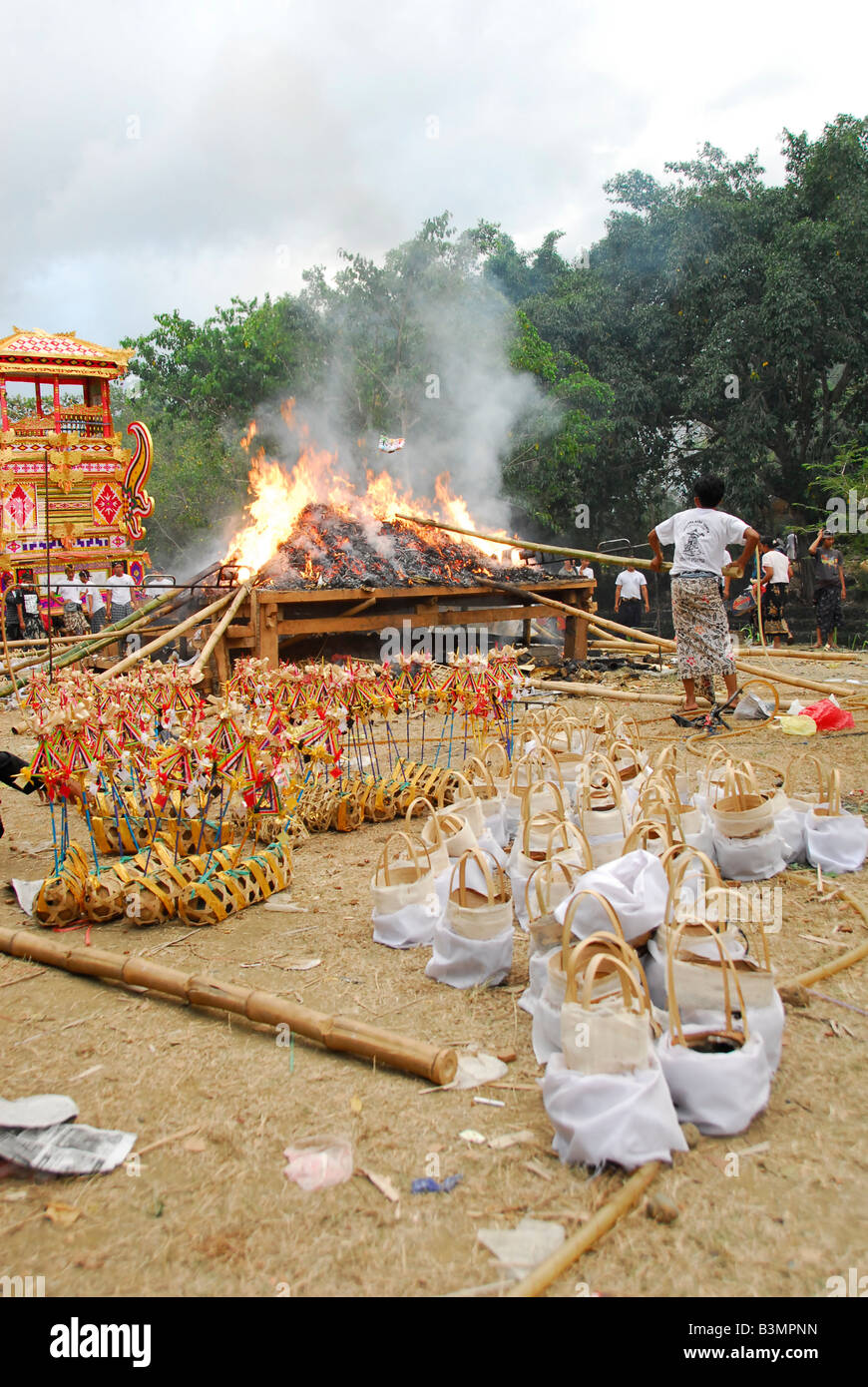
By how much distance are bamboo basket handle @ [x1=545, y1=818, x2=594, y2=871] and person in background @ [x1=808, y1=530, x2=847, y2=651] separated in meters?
11.1

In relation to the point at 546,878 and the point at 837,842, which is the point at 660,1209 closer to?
the point at 546,878

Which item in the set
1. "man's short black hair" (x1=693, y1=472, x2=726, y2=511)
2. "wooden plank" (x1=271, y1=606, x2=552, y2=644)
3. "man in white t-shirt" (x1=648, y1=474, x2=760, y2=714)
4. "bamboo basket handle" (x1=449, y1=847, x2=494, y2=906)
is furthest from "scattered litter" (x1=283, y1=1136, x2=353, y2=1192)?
"wooden plank" (x1=271, y1=606, x2=552, y2=644)

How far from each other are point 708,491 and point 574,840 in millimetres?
4837

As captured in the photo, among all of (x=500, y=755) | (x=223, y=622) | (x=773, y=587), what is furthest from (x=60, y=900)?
(x=773, y=587)

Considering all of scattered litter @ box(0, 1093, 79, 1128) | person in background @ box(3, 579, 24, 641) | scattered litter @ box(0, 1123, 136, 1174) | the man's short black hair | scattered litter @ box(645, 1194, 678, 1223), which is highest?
the man's short black hair

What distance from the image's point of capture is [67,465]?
41.7ft

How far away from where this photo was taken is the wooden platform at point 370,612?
430 inches

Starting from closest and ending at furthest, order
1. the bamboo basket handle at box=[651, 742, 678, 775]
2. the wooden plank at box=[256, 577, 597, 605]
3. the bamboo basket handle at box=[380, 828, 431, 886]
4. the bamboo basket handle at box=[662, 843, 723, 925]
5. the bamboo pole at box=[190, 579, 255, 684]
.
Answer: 1. the bamboo basket handle at box=[662, 843, 723, 925]
2. the bamboo basket handle at box=[380, 828, 431, 886]
3. the bamboo basket handle at box=[651, 742, 678, 775]
4. the bamboo pole at box=[190, 579, 255, 684]
5. the wooden plank at box=[256, 577, 597, 605]

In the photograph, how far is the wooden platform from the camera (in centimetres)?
1092

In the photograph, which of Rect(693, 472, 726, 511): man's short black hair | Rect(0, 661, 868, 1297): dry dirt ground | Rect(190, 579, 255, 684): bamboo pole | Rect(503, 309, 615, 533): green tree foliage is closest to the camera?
Rect(0, 661, 868, 1297): dry dirt ground

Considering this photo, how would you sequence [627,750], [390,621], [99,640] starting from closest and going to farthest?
[627,750] < [99,640] < [390,621]

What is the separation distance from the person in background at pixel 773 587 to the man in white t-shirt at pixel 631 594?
2.04m

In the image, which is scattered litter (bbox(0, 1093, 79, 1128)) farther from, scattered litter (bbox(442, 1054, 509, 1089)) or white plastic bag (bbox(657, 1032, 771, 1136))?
white plastic bag (bbox(657, 1032, 771, 1136))
